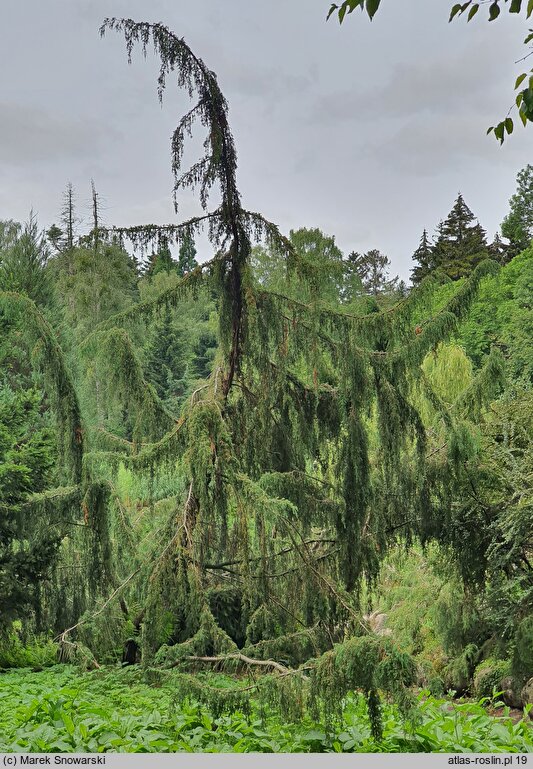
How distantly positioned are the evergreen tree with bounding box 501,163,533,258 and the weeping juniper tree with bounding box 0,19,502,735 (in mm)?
11485

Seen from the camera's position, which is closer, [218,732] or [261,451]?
[218,732]

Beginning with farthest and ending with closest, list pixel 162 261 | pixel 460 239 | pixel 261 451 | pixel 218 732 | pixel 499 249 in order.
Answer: pixel 499 249, pixel 460 239, pixel 261 451, pixel 162 261, pixel 218 732

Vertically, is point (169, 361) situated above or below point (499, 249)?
below

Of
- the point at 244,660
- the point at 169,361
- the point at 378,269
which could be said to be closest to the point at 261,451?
the point at 169,361

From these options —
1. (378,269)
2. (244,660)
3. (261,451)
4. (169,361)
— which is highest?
(378,269)

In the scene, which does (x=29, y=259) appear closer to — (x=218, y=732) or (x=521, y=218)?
(x=218, y=732)

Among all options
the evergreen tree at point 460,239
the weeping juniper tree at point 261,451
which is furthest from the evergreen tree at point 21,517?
the evergreen tree at point 460,239

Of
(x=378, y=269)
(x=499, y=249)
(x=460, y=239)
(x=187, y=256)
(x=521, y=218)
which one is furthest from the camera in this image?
(x=499, y=249)

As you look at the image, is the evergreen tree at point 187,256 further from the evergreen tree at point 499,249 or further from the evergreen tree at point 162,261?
the evergreen tree at point 499,249

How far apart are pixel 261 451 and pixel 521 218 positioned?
569 inches

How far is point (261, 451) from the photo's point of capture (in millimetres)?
4832

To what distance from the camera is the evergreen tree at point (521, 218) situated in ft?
50.3

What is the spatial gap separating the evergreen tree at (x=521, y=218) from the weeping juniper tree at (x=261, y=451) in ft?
37.7

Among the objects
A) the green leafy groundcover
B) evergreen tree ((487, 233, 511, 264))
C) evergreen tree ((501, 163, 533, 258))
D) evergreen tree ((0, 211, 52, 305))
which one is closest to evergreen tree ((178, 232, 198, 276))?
the green leafy groundcover
